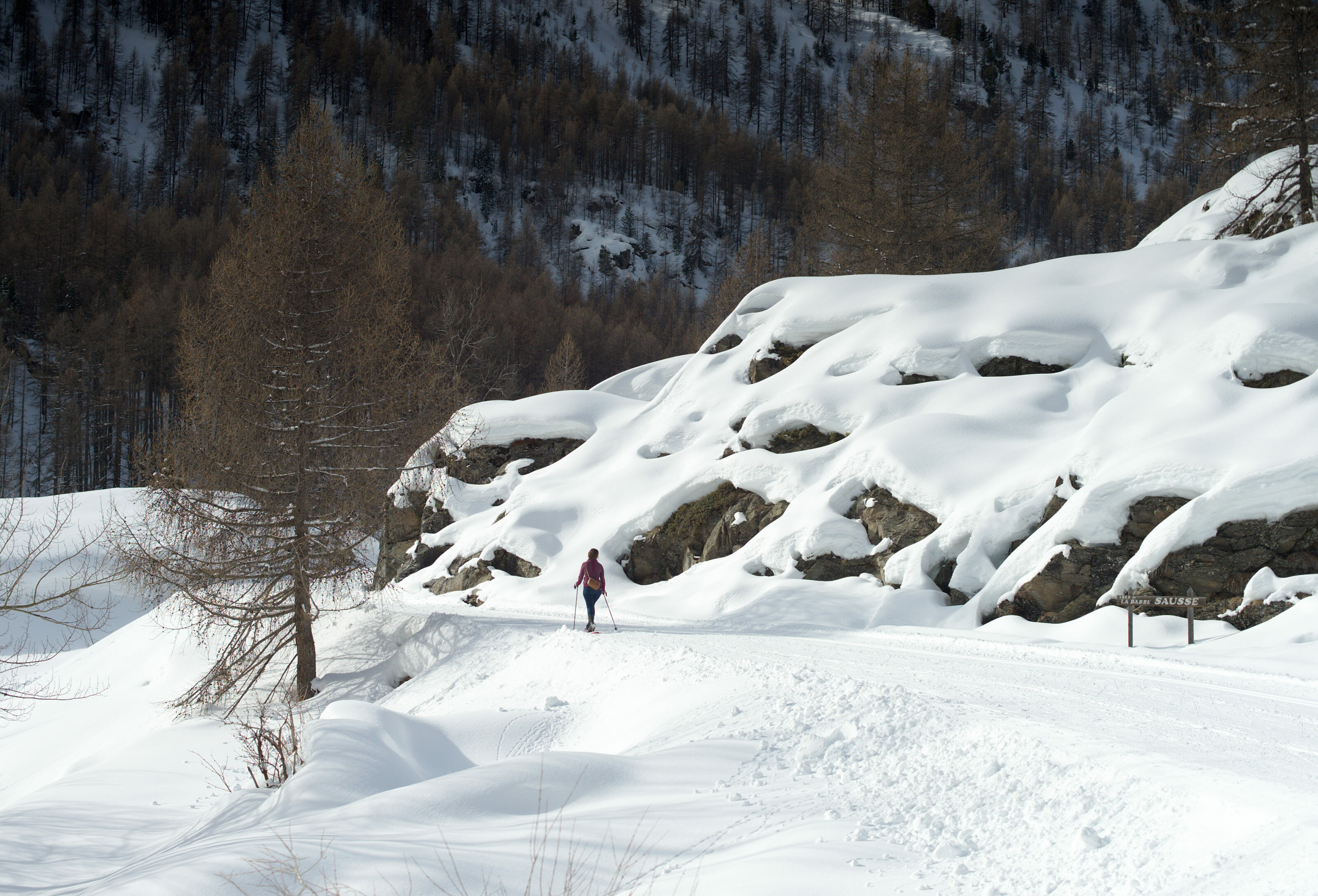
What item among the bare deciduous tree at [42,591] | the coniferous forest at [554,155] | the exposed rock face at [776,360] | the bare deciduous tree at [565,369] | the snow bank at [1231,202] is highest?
the coniferous forest at [554,155]

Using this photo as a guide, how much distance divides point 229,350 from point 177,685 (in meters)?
6.87

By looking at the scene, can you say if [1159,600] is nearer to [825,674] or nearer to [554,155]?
[825,674]

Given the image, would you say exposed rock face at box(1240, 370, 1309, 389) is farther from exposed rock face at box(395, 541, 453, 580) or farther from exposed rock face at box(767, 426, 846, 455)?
exposed rock face at box(395, 541, 453, 580)

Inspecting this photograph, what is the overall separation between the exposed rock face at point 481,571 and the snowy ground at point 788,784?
329 inches

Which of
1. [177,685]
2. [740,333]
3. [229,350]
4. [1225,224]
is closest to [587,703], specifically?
[229,350]

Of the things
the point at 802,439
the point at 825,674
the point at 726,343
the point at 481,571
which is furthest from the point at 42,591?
the point at 825,674

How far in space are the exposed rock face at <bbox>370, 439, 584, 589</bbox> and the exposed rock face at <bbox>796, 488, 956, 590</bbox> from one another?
11368 millimetres

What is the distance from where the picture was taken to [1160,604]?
34.5 feet

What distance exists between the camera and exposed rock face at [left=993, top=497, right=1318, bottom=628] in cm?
1121

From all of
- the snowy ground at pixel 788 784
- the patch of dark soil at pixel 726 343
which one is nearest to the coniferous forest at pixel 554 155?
the patch of dark soil at pixel 726 343

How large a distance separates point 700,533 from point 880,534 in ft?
14.4

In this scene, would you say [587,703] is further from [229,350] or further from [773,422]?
[773,422]

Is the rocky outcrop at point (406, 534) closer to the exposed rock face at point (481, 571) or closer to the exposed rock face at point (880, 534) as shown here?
the exposed rock face at point (481, 571)

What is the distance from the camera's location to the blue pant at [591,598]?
13.1 m
